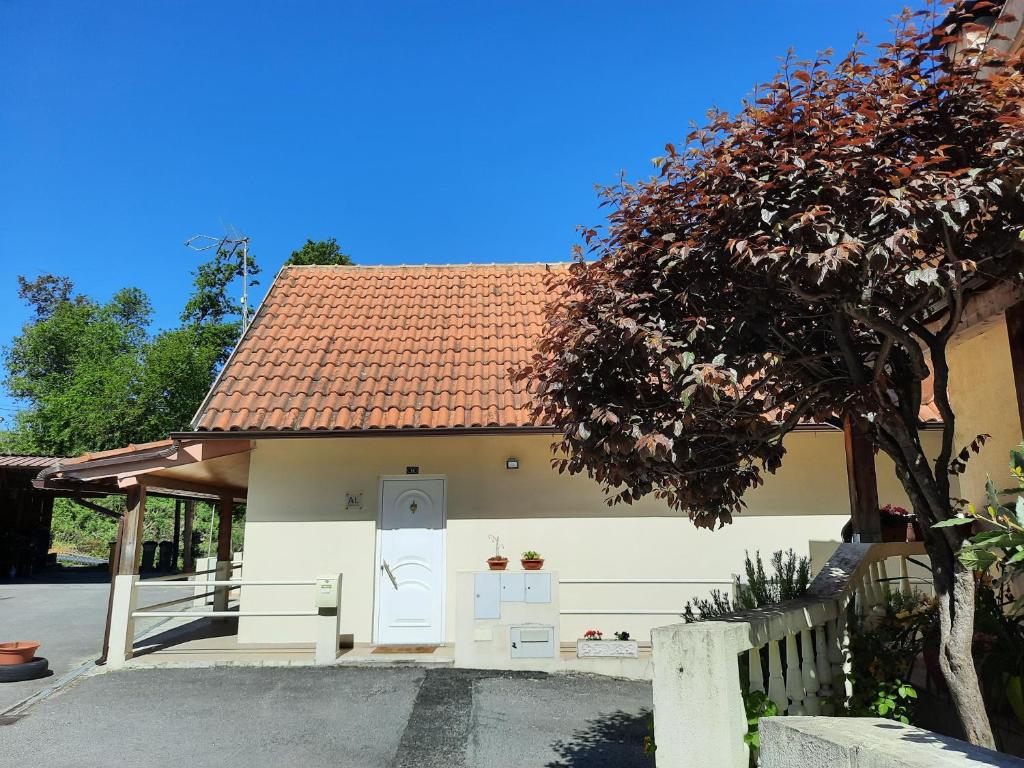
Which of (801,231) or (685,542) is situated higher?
(801,231)

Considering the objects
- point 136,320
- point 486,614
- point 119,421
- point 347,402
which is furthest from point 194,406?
point 486,614

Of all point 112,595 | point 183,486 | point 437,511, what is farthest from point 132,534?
point 437,511

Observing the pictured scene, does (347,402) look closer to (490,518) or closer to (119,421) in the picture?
(490,518)

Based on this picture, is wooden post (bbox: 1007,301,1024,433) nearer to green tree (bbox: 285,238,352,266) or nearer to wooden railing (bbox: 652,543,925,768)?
wooden railing (bbox: 652,543,925,768)

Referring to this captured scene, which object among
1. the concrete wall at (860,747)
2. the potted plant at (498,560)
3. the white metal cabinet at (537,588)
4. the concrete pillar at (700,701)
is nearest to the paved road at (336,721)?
the white metal cabinet at (537,588)

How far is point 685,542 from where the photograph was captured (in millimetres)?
9383

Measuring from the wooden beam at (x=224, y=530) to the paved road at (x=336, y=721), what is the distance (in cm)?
429

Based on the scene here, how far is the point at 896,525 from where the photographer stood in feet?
21.1

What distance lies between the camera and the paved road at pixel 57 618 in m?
8.27

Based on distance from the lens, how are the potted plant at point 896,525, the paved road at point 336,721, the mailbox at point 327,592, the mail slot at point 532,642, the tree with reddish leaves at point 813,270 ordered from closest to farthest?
the tree with reddish leaves at point 813,270 → the paved road at point 336,721 → the potted plant at point 896,525 → the mail slot at point 532,642 → the mailbox at point 327,592

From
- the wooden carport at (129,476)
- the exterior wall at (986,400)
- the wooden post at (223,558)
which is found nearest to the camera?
the exterior wall at (986,400)

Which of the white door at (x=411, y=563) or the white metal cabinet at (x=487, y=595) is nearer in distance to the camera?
the white metal cabinet at (x=487, y=595)

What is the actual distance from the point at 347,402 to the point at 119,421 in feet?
62.8

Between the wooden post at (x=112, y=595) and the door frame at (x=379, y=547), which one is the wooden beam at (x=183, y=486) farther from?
the door frame at (x=379, y=547)
